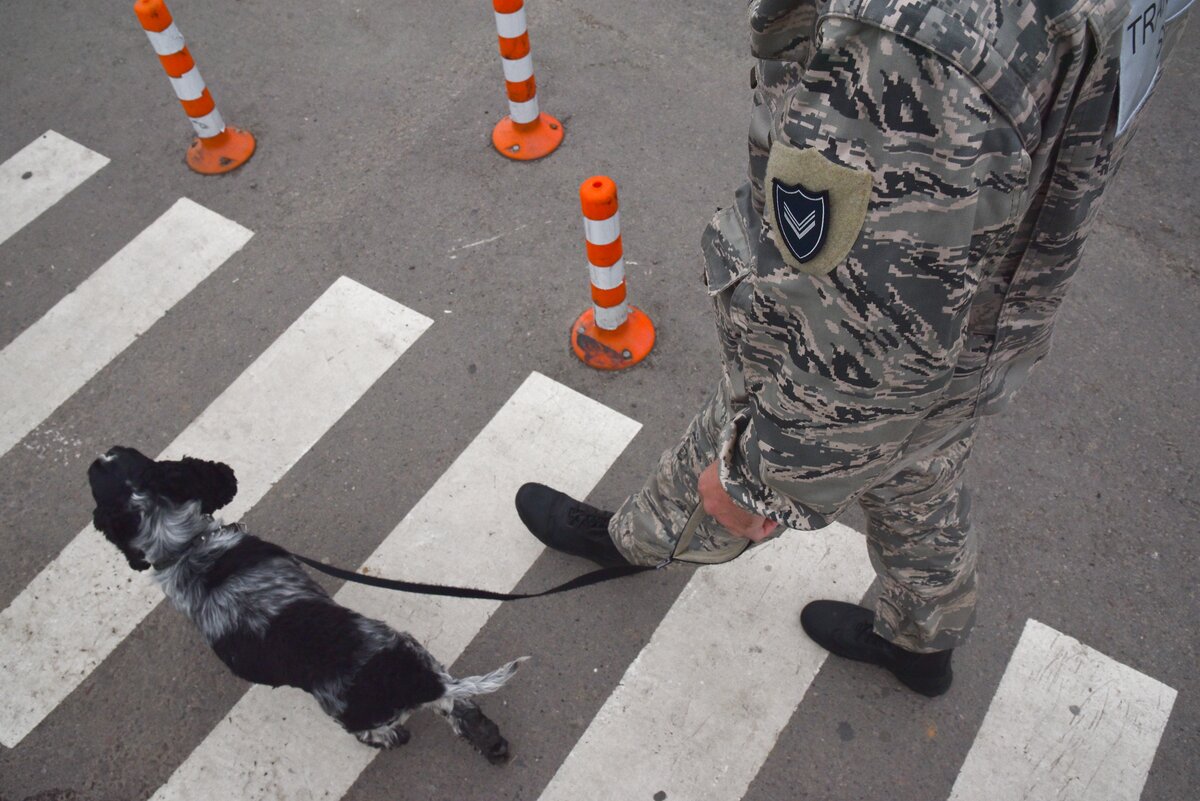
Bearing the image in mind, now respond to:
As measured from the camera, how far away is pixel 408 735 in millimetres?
3316

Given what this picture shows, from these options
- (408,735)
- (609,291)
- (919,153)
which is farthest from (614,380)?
(919,153)

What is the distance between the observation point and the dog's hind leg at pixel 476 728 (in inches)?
124

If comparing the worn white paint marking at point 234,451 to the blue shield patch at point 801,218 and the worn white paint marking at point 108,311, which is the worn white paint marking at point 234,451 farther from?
the blue shield patch at point 801,218

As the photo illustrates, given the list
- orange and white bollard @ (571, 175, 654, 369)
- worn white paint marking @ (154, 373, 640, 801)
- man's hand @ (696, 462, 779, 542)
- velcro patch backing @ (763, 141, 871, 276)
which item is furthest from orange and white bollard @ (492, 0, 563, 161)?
velcro patch backing @ (763, 141, 871, 276)

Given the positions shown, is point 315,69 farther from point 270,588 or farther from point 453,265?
point 270,588

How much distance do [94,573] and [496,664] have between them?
1769 millimetres

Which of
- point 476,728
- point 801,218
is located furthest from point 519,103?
point 801,218

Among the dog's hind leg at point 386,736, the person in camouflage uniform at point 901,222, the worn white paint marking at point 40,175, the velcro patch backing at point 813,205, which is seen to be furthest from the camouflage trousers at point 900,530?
the worn white paint marking at point 40,175

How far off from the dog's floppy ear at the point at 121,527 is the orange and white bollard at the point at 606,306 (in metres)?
1.99

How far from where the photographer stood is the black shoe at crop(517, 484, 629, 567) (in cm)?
358

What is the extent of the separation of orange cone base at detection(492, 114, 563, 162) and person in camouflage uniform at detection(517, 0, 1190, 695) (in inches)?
116

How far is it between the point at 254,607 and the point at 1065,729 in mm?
2953

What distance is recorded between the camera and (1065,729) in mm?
3330

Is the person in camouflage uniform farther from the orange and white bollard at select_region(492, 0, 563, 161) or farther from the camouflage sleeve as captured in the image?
the orange and white bollard at select_region(492, 0, 563, 161)
